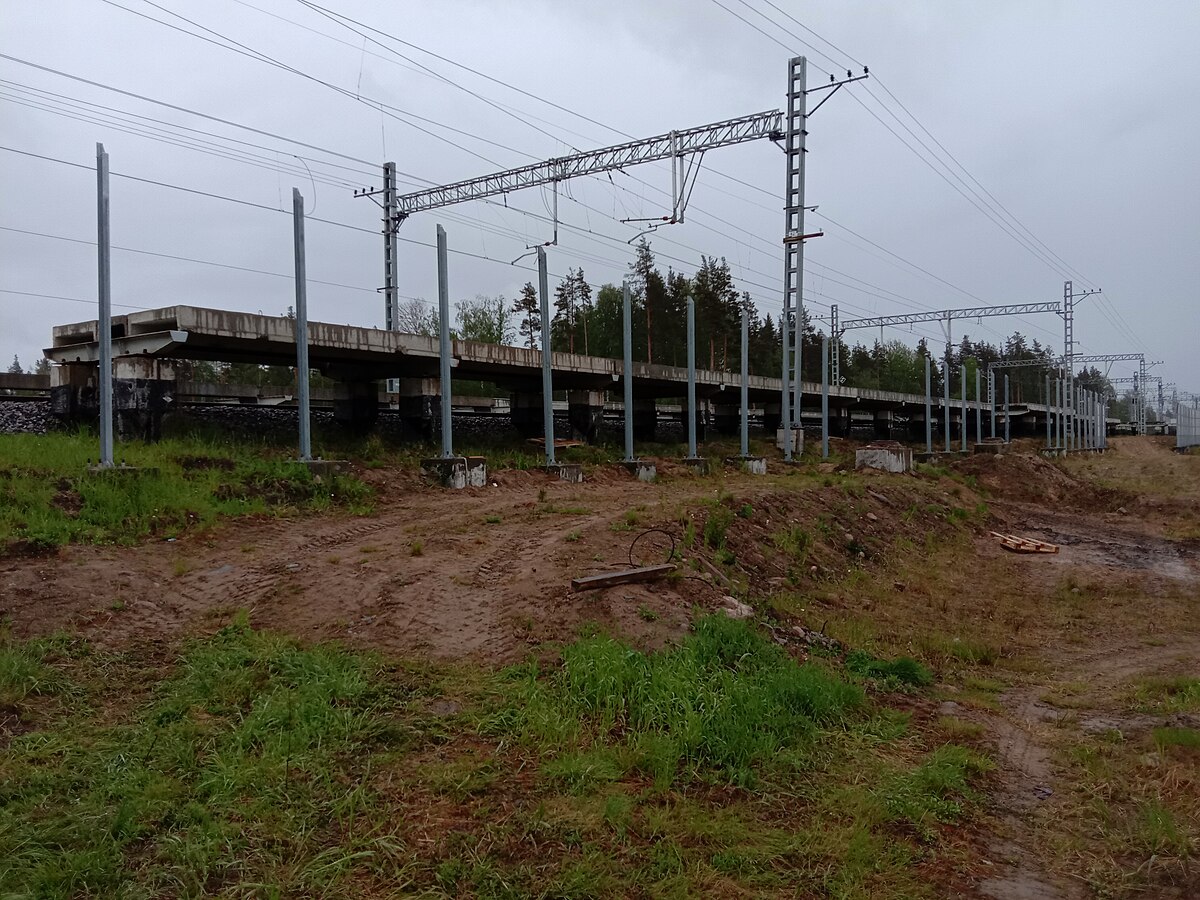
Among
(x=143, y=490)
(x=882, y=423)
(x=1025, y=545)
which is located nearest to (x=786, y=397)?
(x=1025, y=545)

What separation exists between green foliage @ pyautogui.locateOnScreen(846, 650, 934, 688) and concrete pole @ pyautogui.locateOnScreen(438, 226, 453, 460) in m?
9.76

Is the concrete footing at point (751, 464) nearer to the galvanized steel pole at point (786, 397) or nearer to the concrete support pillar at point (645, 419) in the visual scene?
the galvanized steel pole at point (786, 397)

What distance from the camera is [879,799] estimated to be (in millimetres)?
4863

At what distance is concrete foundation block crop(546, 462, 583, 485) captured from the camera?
1756cm

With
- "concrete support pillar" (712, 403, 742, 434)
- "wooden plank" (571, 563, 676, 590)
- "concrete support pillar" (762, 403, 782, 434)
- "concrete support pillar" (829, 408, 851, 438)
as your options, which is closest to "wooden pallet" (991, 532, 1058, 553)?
"wooden plank" (571, 563, 676, 590)

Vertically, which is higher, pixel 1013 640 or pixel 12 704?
pixel 12 704

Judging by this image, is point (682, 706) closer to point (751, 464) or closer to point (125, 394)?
point (125, 394)

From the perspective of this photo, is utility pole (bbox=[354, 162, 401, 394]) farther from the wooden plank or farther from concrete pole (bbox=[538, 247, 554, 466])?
the wooden plank

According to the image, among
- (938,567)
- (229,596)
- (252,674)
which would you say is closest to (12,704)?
(252,674)

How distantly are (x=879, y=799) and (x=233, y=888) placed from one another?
3.57 m

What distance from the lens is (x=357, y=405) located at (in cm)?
2027

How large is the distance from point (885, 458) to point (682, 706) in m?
21.2

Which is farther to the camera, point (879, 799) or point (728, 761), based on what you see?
point (728, 761)

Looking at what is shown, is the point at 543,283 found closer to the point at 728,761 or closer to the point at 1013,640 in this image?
the point at 1013,640
